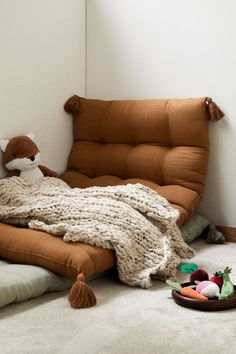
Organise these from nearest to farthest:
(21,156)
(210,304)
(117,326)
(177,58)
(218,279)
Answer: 1. (117,326)
2. (210,304)
3. (218,279)
4. (21,156)
5. (177,58)

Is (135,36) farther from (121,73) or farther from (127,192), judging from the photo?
(127,192)

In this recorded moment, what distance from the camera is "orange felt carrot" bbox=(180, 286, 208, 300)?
2.01 m

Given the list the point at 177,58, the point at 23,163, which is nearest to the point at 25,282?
the point at 23,163

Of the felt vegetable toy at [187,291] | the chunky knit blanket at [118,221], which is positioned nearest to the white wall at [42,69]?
the chunky knit blanket at [118,221]

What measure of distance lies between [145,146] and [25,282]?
4.29 ft

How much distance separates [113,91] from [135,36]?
351 millimetres

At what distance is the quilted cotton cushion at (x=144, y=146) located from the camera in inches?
117

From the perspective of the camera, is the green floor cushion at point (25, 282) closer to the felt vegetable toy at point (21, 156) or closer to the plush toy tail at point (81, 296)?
the plush toy tail at point (81, 296)

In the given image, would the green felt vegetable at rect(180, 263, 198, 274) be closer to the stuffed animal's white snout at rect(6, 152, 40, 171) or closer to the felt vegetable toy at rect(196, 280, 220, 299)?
the felt vegetable toy at rect(196, 280, 220, 299)

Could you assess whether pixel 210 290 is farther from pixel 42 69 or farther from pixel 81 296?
pixel 42 69

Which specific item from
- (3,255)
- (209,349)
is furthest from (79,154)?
(209,349)

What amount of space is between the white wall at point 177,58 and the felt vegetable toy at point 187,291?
1079mm

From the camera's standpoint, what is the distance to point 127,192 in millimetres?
2514

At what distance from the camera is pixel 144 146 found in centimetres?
313
